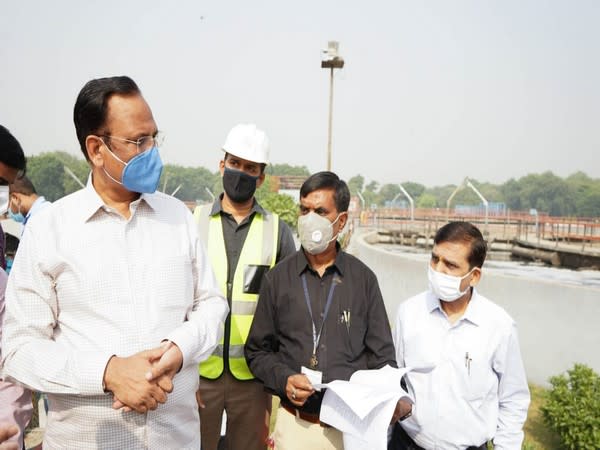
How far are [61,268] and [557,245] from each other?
2420cm

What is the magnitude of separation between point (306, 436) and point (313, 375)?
14.2 inches

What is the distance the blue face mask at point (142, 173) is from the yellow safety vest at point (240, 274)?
1.12 m

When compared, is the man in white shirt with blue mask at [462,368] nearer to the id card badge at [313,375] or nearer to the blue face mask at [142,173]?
the id card badge at [313,375]

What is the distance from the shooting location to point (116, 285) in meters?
1.59

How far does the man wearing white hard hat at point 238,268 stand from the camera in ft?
8.93

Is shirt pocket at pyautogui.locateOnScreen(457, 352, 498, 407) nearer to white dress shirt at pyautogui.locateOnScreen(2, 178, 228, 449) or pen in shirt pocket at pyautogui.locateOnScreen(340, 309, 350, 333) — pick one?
pen in shirt pocket at pyautogui.locateOnScreen(340, 309, 350, 333)

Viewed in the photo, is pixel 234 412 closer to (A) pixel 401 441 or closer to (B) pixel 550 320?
(A) pixel 401 441

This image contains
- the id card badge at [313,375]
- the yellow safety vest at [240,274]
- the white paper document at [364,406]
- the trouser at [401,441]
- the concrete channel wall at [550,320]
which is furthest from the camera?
the concrete channel wall at [550,320]

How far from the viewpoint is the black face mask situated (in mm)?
2924

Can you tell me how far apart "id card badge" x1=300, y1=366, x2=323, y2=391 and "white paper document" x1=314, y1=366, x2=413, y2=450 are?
7 cm

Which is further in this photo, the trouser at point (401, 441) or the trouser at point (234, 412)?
the trouser at point (234, 412)

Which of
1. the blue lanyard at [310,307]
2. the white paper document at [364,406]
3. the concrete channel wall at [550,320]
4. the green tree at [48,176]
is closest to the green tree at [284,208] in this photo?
the concrete channel wall at [550,320]

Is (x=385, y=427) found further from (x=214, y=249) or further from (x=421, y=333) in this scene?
(x=214, y=249)

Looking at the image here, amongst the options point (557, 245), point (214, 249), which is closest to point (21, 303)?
point (214, 249)
